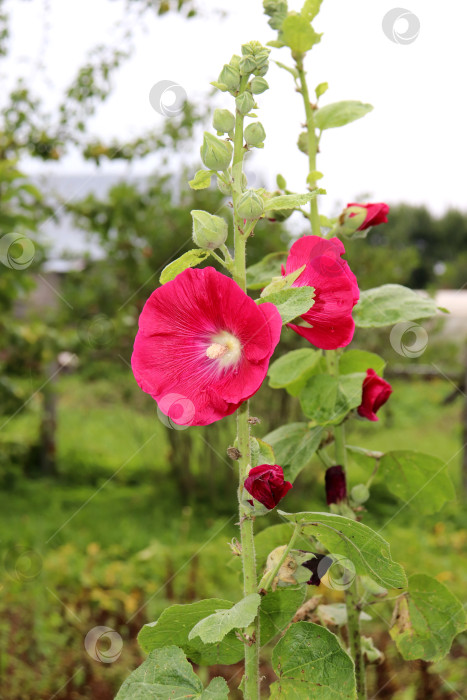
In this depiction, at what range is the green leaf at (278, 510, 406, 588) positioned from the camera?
0.51 meters

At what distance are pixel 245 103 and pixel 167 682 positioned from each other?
48cm

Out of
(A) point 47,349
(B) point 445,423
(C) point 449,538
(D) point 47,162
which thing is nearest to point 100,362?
(A) point 47,349

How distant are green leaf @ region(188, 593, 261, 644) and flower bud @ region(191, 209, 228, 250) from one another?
0.28 m

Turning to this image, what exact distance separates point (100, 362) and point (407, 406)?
3.54 meters

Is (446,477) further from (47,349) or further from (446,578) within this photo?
(47,349)

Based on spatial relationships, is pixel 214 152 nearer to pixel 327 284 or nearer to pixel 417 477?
pixel 327 284

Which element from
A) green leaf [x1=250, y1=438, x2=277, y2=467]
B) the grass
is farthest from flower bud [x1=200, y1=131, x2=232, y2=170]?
the grass

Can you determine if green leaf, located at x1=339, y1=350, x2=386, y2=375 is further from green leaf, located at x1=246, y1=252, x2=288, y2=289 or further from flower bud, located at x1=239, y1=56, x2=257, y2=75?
flower bud, located at x1=239, y1=56, x2=257, y2=75

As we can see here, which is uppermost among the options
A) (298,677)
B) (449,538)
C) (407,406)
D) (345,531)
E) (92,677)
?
(345,531)

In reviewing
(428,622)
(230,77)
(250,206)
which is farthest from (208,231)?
(428,622)

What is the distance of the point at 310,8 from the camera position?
2.43 ft

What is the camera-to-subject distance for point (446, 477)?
31.9 inches

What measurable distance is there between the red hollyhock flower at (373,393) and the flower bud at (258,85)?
0.31 m

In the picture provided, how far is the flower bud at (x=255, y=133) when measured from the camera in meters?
0.57
